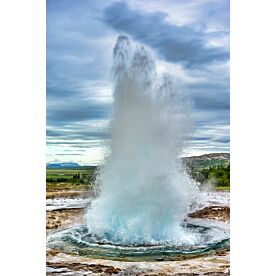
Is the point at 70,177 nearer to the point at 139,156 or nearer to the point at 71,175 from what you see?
the point at 71,175

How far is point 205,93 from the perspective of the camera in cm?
378

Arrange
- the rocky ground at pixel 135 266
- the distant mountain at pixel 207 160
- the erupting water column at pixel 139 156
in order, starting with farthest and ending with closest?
the distant mountain at pixel 207 160 < the erupting water column at pixel 139 156 < the rocky ground at pixel 135 266

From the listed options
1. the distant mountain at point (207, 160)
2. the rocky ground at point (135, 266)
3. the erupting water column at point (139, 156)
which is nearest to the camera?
the rocky ground at point (135, 266)

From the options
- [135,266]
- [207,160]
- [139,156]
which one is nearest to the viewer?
[135,266]

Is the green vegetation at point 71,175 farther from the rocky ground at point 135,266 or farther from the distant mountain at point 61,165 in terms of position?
the rocky ground at point 135,266

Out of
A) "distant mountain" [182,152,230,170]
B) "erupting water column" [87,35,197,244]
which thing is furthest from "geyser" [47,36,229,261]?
"distant mountain" [182,152,230,170]

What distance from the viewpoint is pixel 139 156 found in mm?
3736

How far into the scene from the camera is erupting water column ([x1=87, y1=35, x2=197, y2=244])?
3.72 m

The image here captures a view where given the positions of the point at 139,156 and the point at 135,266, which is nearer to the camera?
the point at 135,266

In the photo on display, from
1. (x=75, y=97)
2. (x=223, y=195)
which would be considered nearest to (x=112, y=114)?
(x=75, y=97)

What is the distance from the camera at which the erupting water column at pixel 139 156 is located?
372 cm

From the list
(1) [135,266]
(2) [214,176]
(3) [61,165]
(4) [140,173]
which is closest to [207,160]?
(2) [214,176]

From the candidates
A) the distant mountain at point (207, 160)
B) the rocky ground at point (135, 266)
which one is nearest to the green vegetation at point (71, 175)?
the rocky ground at point (135, 266)
